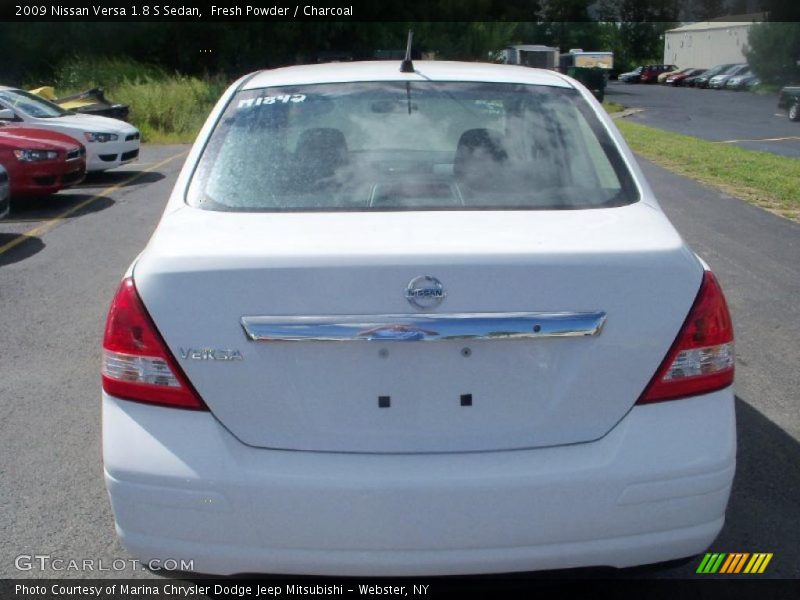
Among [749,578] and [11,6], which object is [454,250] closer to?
[749,578]

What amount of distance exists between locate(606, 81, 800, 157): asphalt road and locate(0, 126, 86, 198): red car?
47.9 ft

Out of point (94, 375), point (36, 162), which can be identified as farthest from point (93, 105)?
point (94, 375)

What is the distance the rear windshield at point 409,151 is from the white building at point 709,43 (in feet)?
223

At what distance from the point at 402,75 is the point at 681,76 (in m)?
69.0

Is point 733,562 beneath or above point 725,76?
above

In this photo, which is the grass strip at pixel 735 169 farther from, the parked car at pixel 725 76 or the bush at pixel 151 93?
the parked car at pixel 725 76

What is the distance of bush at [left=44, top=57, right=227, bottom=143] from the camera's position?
88.0ft

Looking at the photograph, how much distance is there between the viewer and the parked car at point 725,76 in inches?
2329

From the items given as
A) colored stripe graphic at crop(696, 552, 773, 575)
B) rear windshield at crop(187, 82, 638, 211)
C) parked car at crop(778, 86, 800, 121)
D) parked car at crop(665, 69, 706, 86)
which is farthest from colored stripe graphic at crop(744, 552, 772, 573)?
parked car at crop(665, 69, 706, 86)

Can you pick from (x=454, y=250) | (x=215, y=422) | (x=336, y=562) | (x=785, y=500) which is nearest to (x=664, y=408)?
(x=454, y=250)

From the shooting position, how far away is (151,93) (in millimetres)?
27781

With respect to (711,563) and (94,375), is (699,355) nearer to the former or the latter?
(711,563)

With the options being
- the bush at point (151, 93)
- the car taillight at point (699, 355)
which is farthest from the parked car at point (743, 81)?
the car taillight at point (699, 355)

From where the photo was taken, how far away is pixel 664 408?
→ 2670mm
